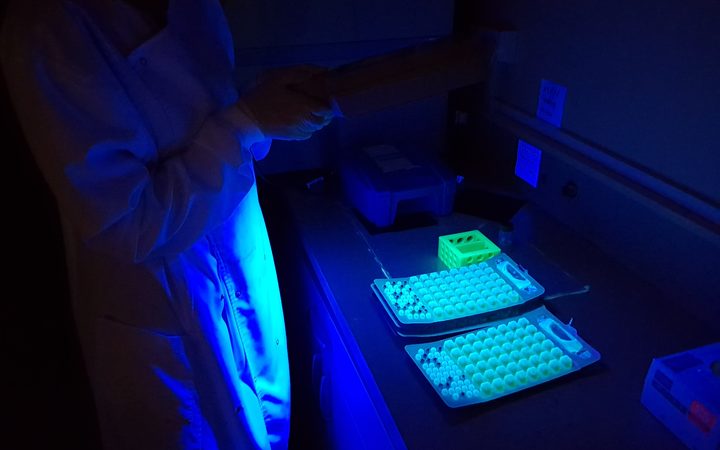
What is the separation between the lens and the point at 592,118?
3.33ft

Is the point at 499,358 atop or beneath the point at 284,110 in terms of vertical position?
beneath

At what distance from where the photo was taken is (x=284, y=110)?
842mm

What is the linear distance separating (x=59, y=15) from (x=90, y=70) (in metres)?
0.08

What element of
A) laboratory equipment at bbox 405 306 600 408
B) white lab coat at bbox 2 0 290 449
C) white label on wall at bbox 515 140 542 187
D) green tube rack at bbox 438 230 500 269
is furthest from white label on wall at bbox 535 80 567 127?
white lab coat at bbox 2 0 290 449

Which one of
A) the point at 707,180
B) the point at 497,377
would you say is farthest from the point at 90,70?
the point at 707,180

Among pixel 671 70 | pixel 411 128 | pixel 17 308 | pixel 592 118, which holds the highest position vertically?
pixel 671 70

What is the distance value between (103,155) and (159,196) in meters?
0.10

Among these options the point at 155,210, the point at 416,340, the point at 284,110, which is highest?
the point at 284,110

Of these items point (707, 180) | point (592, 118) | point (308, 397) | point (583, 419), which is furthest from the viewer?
point (308, 397)

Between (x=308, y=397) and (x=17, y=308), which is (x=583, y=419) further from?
(x=17, y=308)

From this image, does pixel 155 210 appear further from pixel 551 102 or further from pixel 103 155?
pixel 551 102

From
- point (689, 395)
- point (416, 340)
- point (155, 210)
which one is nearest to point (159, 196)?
point (155, 210)

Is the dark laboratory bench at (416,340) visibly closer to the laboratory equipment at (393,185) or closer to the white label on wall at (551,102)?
the laboratory equipment at (393,185)

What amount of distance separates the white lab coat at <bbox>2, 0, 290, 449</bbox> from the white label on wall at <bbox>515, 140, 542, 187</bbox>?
24.8 inches
